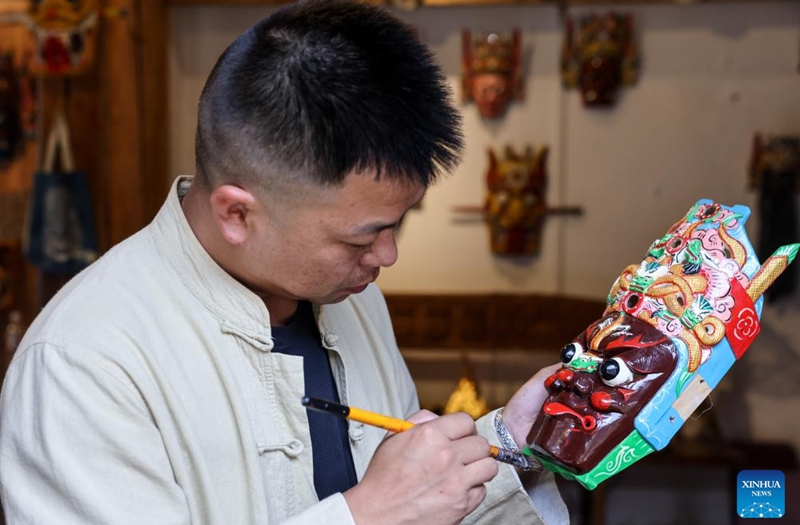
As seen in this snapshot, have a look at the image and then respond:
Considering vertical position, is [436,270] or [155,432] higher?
[155,432]

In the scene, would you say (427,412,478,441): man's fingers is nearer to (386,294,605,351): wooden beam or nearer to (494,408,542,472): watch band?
(494,408,542,472): watch band

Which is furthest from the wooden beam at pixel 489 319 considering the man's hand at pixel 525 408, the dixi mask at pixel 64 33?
the man's hand at pixel 525 408

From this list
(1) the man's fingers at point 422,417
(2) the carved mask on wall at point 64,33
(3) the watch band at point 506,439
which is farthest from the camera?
(2) the carved mask on wall at point 64,33

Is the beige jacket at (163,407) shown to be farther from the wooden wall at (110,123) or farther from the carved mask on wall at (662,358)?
the wooden wall at (110,123)

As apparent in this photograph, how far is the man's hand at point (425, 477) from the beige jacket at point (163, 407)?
0.04m

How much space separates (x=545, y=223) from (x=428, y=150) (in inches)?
111

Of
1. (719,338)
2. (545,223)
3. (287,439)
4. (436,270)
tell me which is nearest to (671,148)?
(545,223)

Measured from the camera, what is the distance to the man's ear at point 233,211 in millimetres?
1210

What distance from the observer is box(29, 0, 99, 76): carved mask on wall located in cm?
354

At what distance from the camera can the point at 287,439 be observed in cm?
129

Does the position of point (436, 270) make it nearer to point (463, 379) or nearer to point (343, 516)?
point (463, 379)

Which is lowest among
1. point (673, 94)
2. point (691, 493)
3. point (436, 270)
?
point (691, 493)

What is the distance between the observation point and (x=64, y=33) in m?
3.55

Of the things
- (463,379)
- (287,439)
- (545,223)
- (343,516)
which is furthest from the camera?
(545,223)
